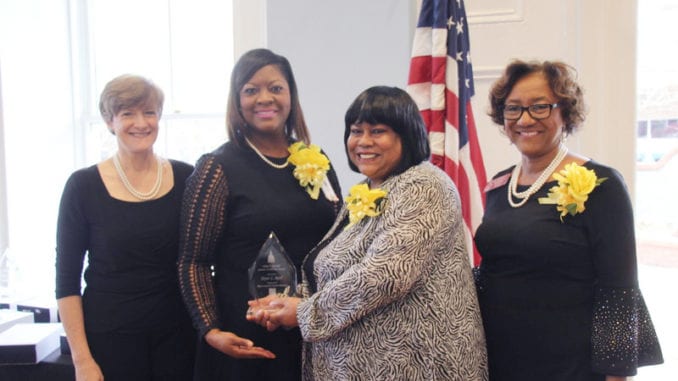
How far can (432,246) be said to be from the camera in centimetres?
141

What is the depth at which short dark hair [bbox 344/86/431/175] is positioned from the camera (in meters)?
1.52

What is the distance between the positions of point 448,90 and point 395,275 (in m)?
1.22

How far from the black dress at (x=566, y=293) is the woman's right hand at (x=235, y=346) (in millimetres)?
678

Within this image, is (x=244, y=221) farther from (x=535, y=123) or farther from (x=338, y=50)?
(x=338, y=50)

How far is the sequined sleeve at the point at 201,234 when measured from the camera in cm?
172

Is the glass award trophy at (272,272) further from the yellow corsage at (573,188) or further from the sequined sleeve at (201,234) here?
the yellow corsage at (573,188)

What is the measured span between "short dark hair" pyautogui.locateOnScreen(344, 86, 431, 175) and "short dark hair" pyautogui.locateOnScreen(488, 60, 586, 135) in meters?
0.30

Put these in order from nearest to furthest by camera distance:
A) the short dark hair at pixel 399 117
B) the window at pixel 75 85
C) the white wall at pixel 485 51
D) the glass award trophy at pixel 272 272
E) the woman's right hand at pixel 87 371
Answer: the short dark hair at pixel 399 117 → the glass award trophy at pixel 272 272 → the woman's right hand at pixel 87 371 → the white wall at pixel 485 51 → the window at pixel 75 85

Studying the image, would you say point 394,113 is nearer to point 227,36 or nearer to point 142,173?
point 142,173

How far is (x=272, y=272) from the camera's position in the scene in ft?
5.42

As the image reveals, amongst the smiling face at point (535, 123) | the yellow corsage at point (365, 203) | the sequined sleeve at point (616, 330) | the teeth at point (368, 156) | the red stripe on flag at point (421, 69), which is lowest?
the sequined sleeve at point (616, 330)

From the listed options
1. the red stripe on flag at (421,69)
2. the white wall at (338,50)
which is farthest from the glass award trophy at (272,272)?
the white wall at (338,50)

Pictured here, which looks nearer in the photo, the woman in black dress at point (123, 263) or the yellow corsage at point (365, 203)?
the yellow corsage at point (365, 203)

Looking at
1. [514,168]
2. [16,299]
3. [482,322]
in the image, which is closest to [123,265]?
[482,322]
